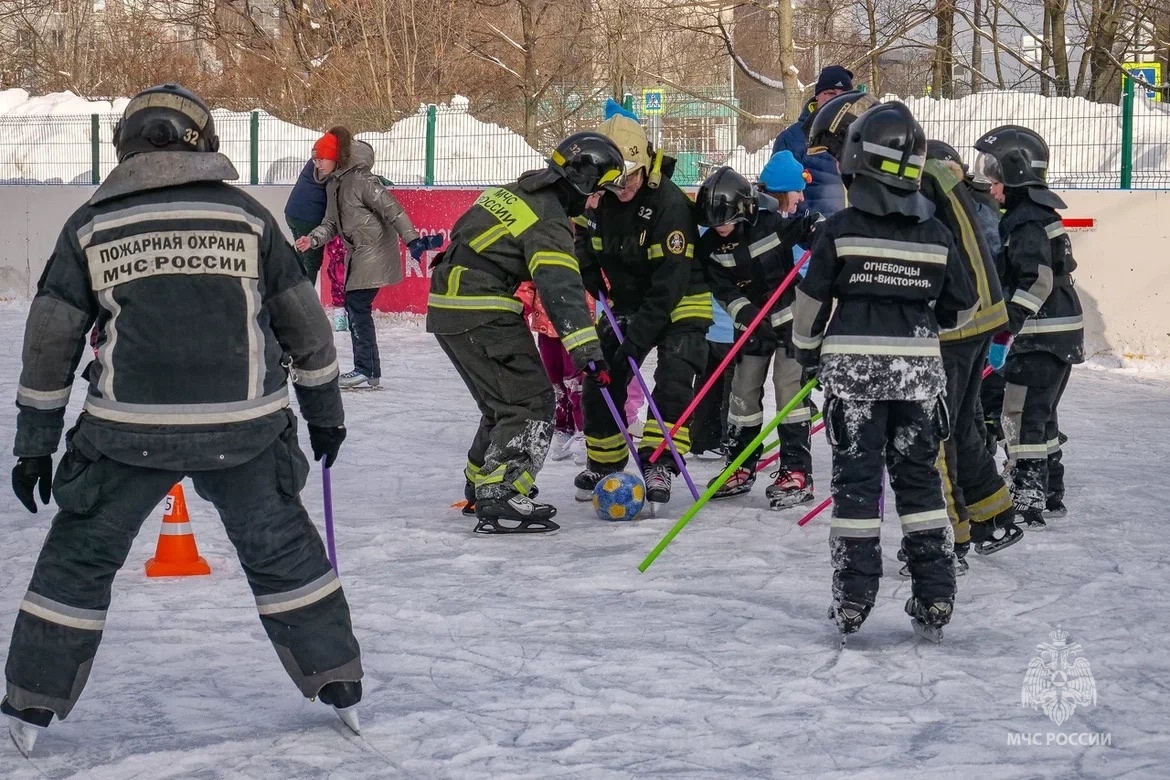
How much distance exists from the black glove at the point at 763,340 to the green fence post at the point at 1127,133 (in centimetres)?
596

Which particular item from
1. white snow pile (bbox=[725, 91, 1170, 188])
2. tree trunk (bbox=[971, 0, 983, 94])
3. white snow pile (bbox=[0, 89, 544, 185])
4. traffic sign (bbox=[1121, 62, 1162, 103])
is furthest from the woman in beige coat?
tree trunk (bbox=[971, 0, 983, 94])

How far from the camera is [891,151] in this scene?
14.7ft

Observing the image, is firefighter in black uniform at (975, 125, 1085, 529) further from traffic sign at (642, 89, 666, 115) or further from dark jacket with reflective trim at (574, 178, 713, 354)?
traffic sign at (642, 89, 666, 115)

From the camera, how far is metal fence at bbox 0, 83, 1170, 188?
467 inches

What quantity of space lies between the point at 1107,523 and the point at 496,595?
9.50 feet

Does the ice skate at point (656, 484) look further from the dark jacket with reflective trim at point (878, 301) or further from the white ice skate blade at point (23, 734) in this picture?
the white ice skate blade at point (23, 734)

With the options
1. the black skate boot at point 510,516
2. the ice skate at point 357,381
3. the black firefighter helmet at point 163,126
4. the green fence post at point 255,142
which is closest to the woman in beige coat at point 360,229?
the ice skate at point 357,381

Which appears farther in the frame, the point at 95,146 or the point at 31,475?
the point at 95,146

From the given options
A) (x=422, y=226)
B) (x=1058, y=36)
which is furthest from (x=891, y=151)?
(x=1058, y=36)

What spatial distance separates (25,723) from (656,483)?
3676 millimetres

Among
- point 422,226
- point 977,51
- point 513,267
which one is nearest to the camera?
point 513,267

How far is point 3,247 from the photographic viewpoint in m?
17.4

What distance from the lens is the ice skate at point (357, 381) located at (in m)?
10.6

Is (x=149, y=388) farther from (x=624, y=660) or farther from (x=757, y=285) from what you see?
(x=757, y=285)
